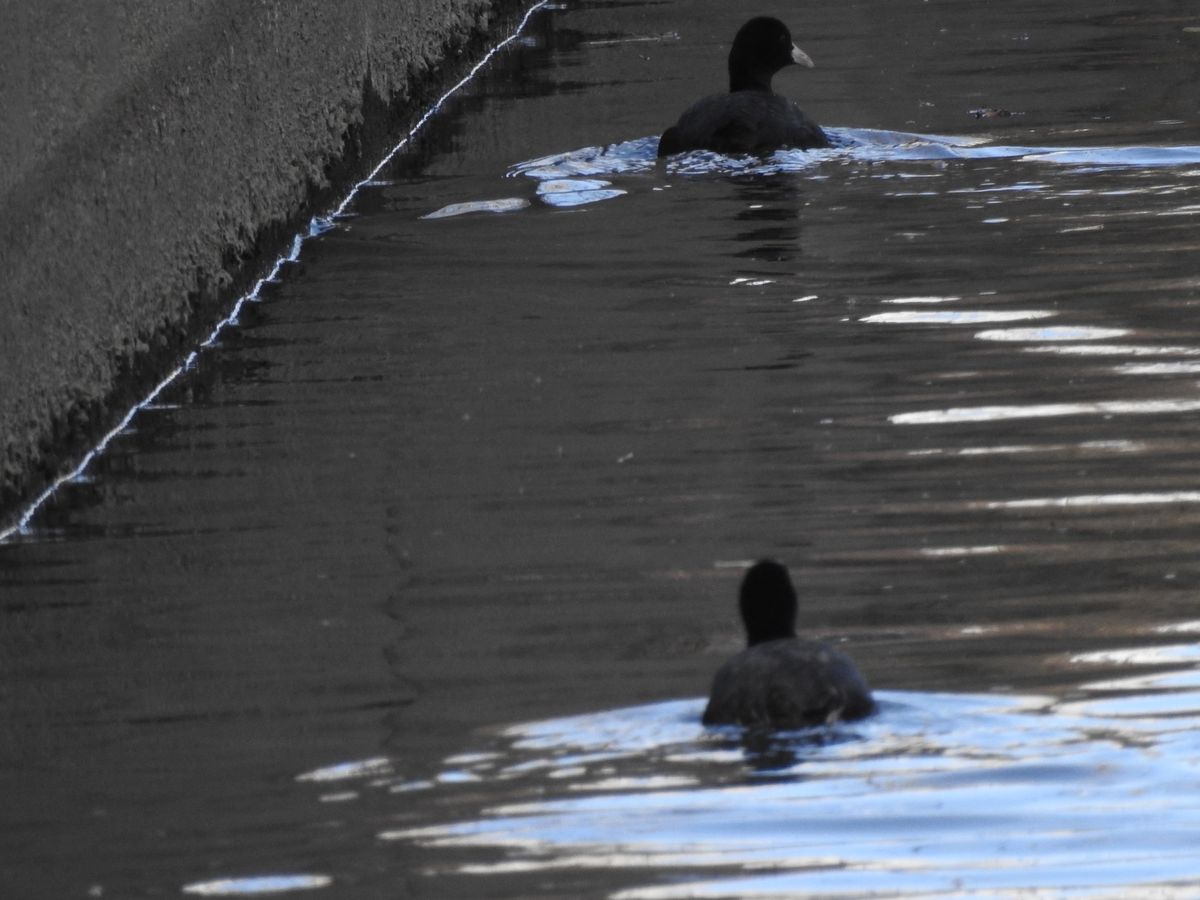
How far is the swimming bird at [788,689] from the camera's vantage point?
203 inches

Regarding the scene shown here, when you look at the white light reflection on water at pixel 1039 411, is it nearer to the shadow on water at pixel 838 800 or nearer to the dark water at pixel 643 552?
the dark water at pixel 643 552

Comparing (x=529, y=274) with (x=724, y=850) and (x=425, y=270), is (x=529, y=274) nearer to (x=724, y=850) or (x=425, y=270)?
(x=425, y=270)

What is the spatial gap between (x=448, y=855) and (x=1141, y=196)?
645 centimetres

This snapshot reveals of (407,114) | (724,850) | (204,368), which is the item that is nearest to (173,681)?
(724,850)

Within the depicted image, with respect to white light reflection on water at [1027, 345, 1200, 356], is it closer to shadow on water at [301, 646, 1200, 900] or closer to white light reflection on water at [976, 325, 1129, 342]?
white light reflection on water at [976, 325, 1129, 342]

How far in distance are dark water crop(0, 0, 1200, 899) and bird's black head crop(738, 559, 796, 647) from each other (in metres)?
0.21

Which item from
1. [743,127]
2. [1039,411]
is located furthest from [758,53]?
[1039,411]

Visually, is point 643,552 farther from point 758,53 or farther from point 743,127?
point 758,53

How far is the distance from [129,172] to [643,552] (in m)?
3.16

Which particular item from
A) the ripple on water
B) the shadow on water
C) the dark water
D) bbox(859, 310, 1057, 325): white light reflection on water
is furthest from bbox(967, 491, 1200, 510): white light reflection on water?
the ripple on water

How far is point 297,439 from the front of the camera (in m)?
7.71

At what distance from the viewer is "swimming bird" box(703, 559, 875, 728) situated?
17.0ft

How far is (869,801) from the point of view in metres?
4.83

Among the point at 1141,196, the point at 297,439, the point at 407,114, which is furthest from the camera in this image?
the point at 407,114
